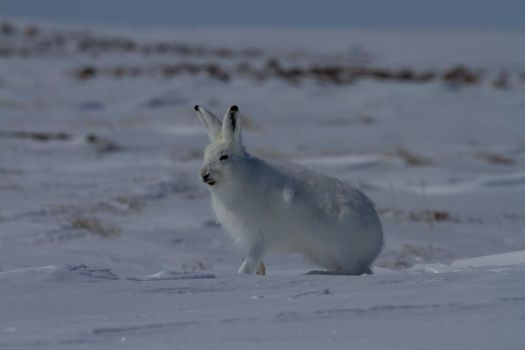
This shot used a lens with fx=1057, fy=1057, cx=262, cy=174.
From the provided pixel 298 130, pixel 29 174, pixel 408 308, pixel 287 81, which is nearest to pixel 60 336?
pixel 408 308

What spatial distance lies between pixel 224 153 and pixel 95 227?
261cm

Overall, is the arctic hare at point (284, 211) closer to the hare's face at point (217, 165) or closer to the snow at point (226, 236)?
the hare's face at point (217, 165)

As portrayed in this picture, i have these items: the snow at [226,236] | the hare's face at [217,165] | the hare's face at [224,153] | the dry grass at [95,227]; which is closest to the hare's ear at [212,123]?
the hare's face at [224,153]

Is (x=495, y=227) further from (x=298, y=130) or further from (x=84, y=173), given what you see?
(x=298, y=130)

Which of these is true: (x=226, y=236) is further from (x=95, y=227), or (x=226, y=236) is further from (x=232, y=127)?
(x=232, y=127)

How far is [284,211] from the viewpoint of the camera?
5.52 m

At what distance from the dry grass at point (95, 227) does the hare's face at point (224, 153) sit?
239 centimetres

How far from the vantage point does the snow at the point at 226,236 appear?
3.80 m

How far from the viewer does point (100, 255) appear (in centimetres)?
714

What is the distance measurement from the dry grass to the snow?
20 mm


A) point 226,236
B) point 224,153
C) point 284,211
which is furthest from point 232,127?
point 226,236

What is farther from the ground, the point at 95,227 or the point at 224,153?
the point at 95,227

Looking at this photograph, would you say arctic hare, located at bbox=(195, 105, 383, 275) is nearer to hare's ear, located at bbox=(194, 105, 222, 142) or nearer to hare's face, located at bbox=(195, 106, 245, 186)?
hare's face, located at bbox=(195, 106, 245, 186)

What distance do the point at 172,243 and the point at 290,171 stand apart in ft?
7.56
